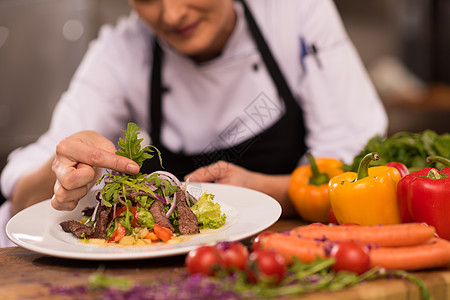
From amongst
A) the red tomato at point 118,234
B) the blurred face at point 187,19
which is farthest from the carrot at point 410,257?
the blurred face at point 187,19

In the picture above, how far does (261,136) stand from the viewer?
6.66ft

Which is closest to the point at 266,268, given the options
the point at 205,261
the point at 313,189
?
the point at 205,261

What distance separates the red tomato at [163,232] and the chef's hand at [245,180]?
320 mm

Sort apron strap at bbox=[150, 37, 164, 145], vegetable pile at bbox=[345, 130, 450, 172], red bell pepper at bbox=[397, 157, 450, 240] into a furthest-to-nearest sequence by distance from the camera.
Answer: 1. apron strap at bbox=[150, 37, 164, 145]
2. vegetable pile at bbox=[345, 130, 450, 172]
3. red bell pepper at bbox=[397, 157, 450, 240]

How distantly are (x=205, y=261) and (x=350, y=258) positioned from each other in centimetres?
24

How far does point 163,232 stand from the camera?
1.12 m

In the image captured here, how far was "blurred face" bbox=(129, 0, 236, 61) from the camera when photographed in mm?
1789

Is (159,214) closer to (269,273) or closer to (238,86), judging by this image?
(269,273)

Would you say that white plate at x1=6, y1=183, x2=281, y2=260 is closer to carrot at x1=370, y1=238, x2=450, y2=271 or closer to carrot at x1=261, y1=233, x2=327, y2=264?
carrot at x1=261, y1=233, x2=327, y2=264

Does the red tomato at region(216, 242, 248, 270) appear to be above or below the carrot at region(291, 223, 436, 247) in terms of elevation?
above

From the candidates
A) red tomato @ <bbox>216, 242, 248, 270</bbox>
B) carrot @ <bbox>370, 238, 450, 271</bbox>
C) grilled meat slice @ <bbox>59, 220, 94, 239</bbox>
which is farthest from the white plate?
carrot @ <bbox>370, 238, 450, 271</bbox>

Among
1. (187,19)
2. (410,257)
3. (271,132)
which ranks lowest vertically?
(271,132)

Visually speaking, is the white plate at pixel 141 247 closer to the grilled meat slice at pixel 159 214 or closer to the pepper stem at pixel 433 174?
the grilled meat slice at pixel 159 214

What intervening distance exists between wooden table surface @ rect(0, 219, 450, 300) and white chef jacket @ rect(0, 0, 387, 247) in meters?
0.91
